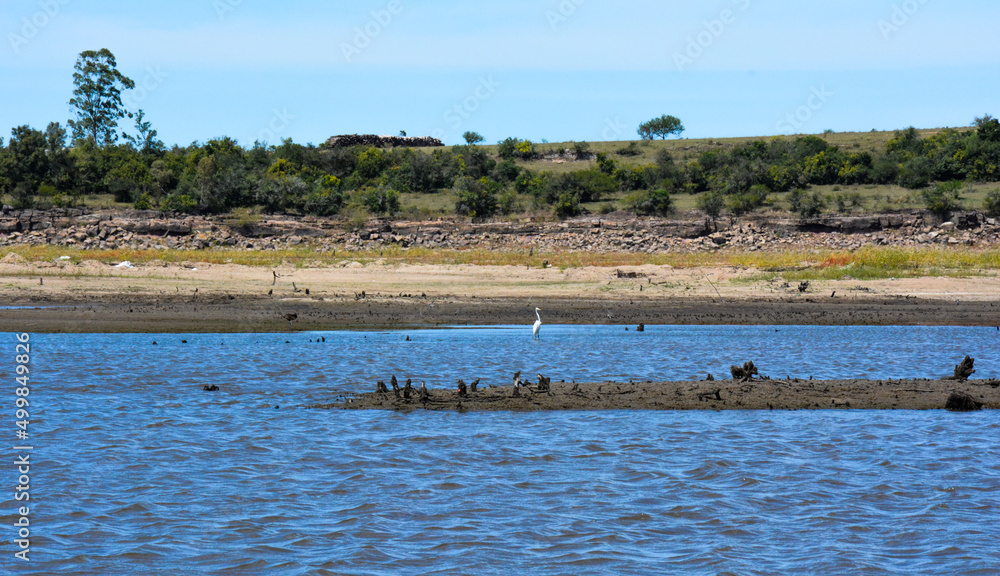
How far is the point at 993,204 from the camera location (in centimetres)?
4750

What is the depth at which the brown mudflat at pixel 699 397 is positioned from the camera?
11.6 metres

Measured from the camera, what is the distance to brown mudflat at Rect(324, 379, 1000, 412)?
38.1 feet

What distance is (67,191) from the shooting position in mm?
53781

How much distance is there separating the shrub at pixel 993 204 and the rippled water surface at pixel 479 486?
38.8 m

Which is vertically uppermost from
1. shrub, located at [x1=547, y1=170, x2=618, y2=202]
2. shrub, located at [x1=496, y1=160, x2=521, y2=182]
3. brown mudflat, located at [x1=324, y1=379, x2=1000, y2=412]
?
shrub, located at [x1=496, y1=160, x2=521, y2=182]

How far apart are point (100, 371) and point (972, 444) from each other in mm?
12945

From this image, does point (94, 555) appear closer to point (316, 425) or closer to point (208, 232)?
point (316, 425)

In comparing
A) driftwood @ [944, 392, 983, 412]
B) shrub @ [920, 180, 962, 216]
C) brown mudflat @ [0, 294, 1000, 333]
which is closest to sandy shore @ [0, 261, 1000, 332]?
brown mudflat @ [0, 294, 1000, 333]

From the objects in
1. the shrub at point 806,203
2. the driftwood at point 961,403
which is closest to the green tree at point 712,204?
the shrub at point 806,203

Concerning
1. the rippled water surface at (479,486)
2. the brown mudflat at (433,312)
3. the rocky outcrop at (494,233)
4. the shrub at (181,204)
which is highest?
the shrub at (181,204)

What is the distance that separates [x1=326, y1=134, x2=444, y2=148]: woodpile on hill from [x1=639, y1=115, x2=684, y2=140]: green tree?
858 inches

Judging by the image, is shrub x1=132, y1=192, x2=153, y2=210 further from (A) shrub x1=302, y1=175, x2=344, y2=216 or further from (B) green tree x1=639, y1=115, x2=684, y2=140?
(B) green tree x1=639, y1=115, x2=684, y2=140

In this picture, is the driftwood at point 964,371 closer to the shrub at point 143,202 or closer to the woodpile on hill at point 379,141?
the shrub at point 143,202

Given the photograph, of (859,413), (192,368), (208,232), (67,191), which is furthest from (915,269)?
(67,191)
